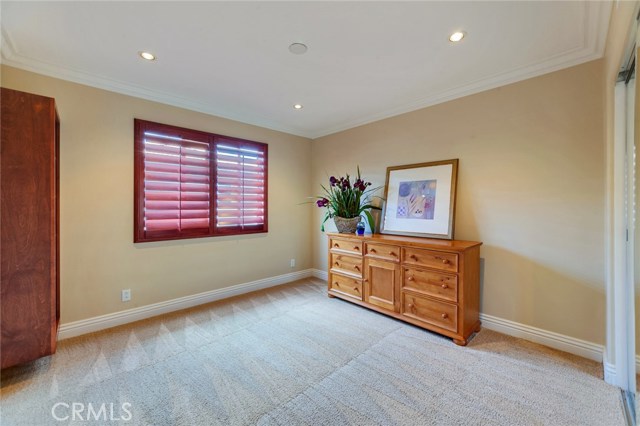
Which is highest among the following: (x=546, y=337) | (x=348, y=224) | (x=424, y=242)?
(x=348, y=224)

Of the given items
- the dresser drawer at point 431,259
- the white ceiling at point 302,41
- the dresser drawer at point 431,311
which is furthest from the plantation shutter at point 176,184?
the dresser drawer at point 431,311

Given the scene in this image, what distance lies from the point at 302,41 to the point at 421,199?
81.1 inches

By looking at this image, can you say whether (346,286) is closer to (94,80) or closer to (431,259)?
(431,259)

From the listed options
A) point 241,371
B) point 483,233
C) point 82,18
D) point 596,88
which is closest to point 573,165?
point 596,88

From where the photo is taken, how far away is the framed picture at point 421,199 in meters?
2.87

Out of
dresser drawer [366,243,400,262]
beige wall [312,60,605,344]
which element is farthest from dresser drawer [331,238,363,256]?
beige wall [312,60,605,344]

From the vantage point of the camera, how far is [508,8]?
167 centimetres

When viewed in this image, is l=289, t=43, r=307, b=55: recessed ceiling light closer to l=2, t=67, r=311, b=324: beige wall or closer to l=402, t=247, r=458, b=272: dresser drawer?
l=2, t=67, r=311, b=324: beige wall

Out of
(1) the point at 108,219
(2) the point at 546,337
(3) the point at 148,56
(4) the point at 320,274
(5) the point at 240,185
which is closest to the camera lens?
(3) the point at 148,56

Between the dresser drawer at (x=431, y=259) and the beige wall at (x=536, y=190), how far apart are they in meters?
0.56

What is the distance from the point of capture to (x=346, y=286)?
3338 mm

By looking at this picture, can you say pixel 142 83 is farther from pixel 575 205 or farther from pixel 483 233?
pixel 575 205

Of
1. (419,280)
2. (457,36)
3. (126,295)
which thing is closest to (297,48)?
(457,36)

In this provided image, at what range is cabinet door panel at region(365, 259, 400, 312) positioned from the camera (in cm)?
280
